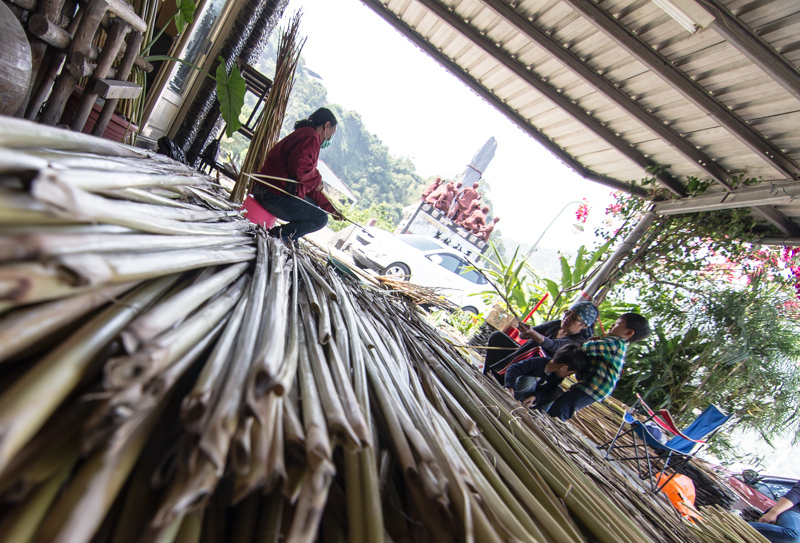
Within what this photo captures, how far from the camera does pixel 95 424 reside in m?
0.44

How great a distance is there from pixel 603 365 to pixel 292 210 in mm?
2767

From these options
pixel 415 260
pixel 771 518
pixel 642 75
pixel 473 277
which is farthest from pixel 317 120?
pixel 473 277

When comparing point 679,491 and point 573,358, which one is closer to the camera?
point 573,358

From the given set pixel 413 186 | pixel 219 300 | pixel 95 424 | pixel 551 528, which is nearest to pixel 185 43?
pixel 219 300

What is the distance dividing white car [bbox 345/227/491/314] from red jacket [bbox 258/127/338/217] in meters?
4.56

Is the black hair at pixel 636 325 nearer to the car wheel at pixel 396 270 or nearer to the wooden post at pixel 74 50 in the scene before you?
the wooden post at pixel 74 50

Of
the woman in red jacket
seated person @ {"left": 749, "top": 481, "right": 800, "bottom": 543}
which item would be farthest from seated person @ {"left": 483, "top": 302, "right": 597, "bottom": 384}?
seated person @ {"left": 749, "top": 481, "right": 800, "bottom": 543}

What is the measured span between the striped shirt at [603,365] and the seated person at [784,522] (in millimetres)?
2516

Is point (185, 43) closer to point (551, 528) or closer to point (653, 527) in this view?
point (551, 528)

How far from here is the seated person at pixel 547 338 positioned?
11.4 feet

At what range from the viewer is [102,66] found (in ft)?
6.59

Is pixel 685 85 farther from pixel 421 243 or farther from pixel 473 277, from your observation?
pixel 473 277

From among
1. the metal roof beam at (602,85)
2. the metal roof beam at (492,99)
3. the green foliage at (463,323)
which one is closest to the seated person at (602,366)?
the metal roof beam at (602,85)

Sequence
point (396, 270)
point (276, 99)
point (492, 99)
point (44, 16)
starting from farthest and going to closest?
1. point (396, 270)
2. point (492, 99)
3. point (276, 99)
4. point (44, 16)
